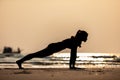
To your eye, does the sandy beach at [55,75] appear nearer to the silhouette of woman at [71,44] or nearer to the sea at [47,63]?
the silhouette of woman at [71,44]

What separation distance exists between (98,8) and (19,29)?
1.07 m

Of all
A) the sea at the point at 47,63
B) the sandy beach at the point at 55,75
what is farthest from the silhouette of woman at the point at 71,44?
the sea at the point at 47,63

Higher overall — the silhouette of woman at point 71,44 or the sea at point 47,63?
the silhouette of woman at point 71,44

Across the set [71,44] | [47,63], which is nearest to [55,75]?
[71,44]

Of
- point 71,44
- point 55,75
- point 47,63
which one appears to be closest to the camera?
point 55,75

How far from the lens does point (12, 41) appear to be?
169 inches

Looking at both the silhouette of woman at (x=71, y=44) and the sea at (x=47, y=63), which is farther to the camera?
the sea at (x=47, y=63)

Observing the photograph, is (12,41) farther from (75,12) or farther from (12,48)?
(75,12)

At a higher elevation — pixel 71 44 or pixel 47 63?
pixel 71 44

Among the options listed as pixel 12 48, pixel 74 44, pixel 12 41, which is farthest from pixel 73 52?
pixel 12 48

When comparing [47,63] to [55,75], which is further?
[47,63]

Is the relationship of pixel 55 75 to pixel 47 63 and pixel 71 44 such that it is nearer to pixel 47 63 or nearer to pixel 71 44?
pixel 71 44

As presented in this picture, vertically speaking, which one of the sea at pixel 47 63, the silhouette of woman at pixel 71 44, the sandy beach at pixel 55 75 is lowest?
the sandy beach at pixel 55 75

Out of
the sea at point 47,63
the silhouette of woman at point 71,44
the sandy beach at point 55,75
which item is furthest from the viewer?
the sea at point 47,63
